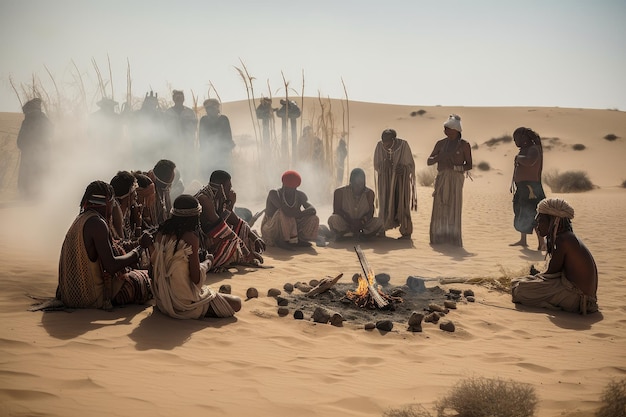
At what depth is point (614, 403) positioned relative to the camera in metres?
3.02

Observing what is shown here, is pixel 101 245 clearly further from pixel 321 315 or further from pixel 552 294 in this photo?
pixel 552 294

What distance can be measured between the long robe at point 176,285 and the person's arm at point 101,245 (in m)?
0.34

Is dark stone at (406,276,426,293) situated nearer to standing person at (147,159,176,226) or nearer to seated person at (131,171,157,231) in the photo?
seated person at (131,171,157,231)

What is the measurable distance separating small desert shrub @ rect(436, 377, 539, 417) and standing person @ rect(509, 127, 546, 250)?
644cm

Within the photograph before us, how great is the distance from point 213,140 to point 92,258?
32.6 ft

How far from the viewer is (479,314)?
555cm

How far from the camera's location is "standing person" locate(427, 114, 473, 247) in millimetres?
9438

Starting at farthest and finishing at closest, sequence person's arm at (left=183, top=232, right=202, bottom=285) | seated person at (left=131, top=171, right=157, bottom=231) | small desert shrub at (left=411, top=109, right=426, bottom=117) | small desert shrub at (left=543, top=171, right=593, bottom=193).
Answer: small desert shrub at (left=411, top=109, right=426, bottom=117) < small desert shrub at (left=543, top=171, right=593, bottom=193) < seated person at (left=131, top=171, right=157, bottom=231) < person's arm at (left=183, top=232, right=202, bottom=285)

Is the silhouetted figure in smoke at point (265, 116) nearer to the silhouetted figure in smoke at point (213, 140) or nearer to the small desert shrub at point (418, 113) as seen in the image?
the silhouetted figure in smoke at point (213, 140)

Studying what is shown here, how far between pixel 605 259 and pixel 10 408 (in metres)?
8.33

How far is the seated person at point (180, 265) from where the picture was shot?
15.3 ft

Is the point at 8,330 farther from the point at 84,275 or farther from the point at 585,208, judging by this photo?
the point at 585,208

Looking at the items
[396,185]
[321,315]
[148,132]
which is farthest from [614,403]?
[148,132]

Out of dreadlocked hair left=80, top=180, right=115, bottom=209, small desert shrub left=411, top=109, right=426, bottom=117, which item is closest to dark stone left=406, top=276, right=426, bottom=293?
dreadlocked hair left=80, top=180, right=115, bottom=209
